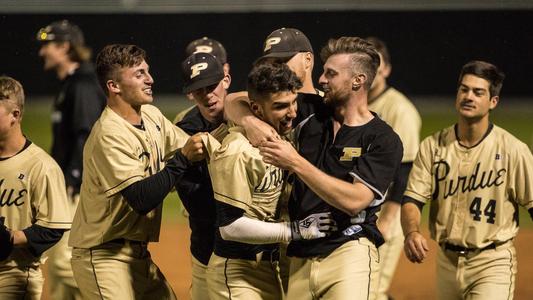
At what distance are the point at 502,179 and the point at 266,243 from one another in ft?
6.32

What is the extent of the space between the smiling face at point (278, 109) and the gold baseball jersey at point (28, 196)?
1.53 m

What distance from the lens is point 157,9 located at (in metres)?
15.7

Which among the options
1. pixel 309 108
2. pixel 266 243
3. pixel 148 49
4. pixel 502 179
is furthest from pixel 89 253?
pixel 148 49

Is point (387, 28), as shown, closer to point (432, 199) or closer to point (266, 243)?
point (432, 199)

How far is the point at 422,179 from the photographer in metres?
6.05

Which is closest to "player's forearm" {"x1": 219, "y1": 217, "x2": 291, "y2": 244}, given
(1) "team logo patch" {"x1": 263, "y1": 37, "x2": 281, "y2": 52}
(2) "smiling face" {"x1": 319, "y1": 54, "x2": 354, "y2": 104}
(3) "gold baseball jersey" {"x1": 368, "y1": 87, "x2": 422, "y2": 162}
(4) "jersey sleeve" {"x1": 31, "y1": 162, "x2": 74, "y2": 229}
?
(2) "smiling face" {"x1": 319, "y1": 54, "x2": 354, "y2": 104}

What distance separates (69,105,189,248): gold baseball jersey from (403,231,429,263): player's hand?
160 centimetres

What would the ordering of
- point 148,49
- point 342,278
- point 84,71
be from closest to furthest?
point 342,278 < point 84,71 < point 148,49

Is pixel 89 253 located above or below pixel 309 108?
below

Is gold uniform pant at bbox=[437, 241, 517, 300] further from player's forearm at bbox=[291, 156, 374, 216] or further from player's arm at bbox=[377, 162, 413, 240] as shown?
player's forearm at bbox=[291, 156, 374, 216]

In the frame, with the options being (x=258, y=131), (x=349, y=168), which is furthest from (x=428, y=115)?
(x=258, y=131)

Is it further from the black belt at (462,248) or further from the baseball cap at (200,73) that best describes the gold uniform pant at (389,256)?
the baseball cap at (200,73)

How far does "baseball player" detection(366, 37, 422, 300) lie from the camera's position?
7441mm

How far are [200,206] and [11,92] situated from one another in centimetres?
140
